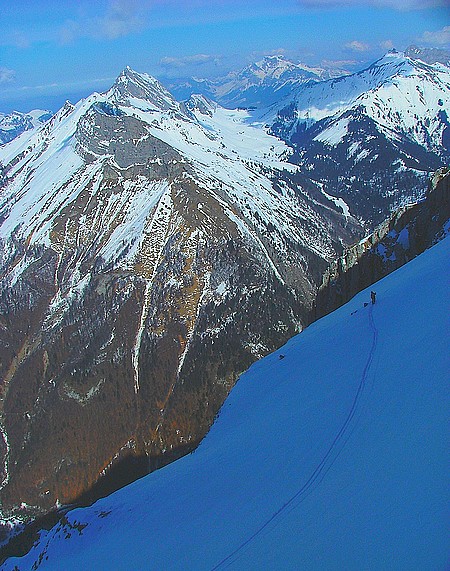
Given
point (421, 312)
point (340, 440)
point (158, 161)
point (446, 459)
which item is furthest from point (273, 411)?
point (158, 161)

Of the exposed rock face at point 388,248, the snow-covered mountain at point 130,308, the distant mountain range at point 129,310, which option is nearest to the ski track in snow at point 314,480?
the exposed rock face at point 388,248

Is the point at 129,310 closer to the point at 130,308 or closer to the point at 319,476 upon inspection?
the point at 130,308

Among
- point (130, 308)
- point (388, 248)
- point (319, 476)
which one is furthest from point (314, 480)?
point (130, 308)

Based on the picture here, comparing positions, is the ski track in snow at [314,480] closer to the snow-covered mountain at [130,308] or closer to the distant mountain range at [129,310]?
the distant mountain range at [129,310]

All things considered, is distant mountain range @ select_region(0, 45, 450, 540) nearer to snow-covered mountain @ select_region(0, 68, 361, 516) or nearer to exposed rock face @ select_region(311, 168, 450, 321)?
snow-covered mountain @ select_region(0, 68, 361, 516)

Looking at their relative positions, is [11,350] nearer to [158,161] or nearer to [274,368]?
[158,161]

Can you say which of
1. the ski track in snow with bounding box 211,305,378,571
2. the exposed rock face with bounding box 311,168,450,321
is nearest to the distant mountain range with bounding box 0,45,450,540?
the exposed rock face with bounding box 311,168,450,321
